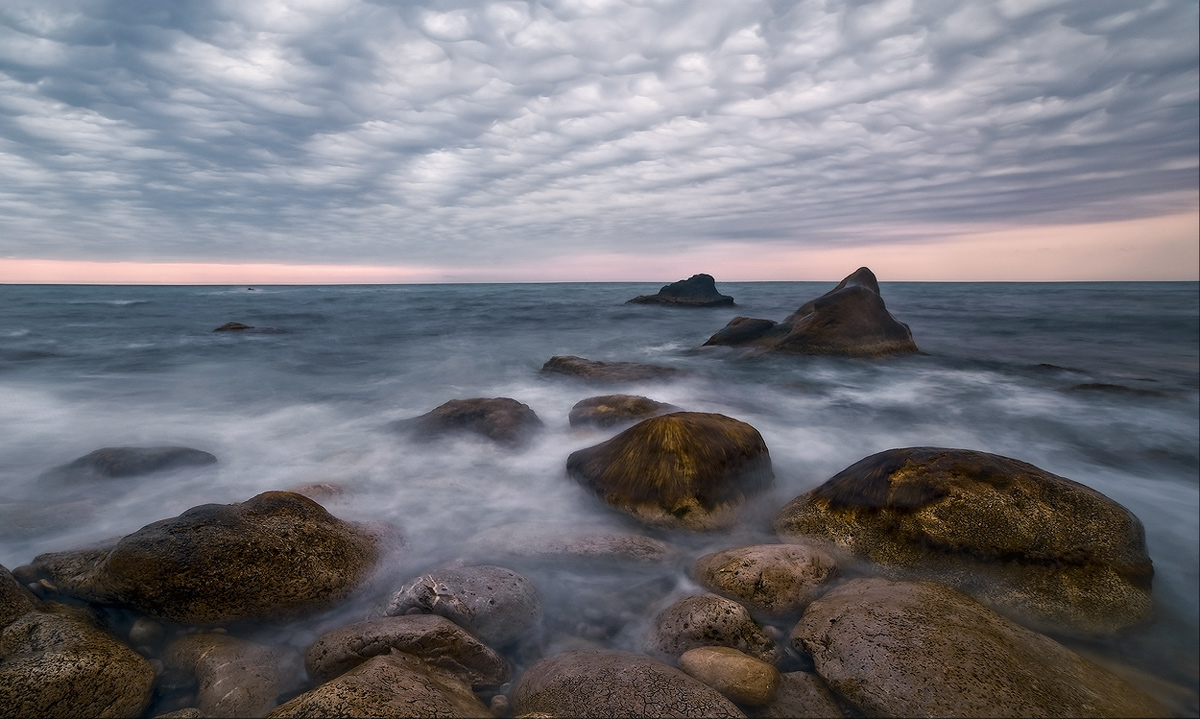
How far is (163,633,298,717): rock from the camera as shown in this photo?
3385 millimetres

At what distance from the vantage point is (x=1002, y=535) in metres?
4.52

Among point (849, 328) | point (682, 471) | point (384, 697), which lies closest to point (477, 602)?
point (384, 697)

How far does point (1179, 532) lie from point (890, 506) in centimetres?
361

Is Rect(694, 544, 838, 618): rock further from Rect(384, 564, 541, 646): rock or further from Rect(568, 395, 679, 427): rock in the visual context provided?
Rect(568, 395, 679, 427): rock

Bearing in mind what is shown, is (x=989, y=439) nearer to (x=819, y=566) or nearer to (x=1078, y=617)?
(x=1078, y=617)

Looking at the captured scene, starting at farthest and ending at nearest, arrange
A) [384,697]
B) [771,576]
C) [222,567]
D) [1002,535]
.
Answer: [1002,535], [771,576], [222,567], [384,697]

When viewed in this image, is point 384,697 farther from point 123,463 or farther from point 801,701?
point 123,463

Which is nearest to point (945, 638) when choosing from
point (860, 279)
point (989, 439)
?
point (989, 439)

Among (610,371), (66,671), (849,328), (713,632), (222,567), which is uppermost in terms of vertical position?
(849,328)

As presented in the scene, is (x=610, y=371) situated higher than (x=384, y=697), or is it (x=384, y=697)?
(x=610, y=371)

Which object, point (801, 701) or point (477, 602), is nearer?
point (801, 701)

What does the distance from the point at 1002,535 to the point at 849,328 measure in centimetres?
1086

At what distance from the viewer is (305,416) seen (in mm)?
10977

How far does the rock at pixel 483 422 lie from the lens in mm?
8656
